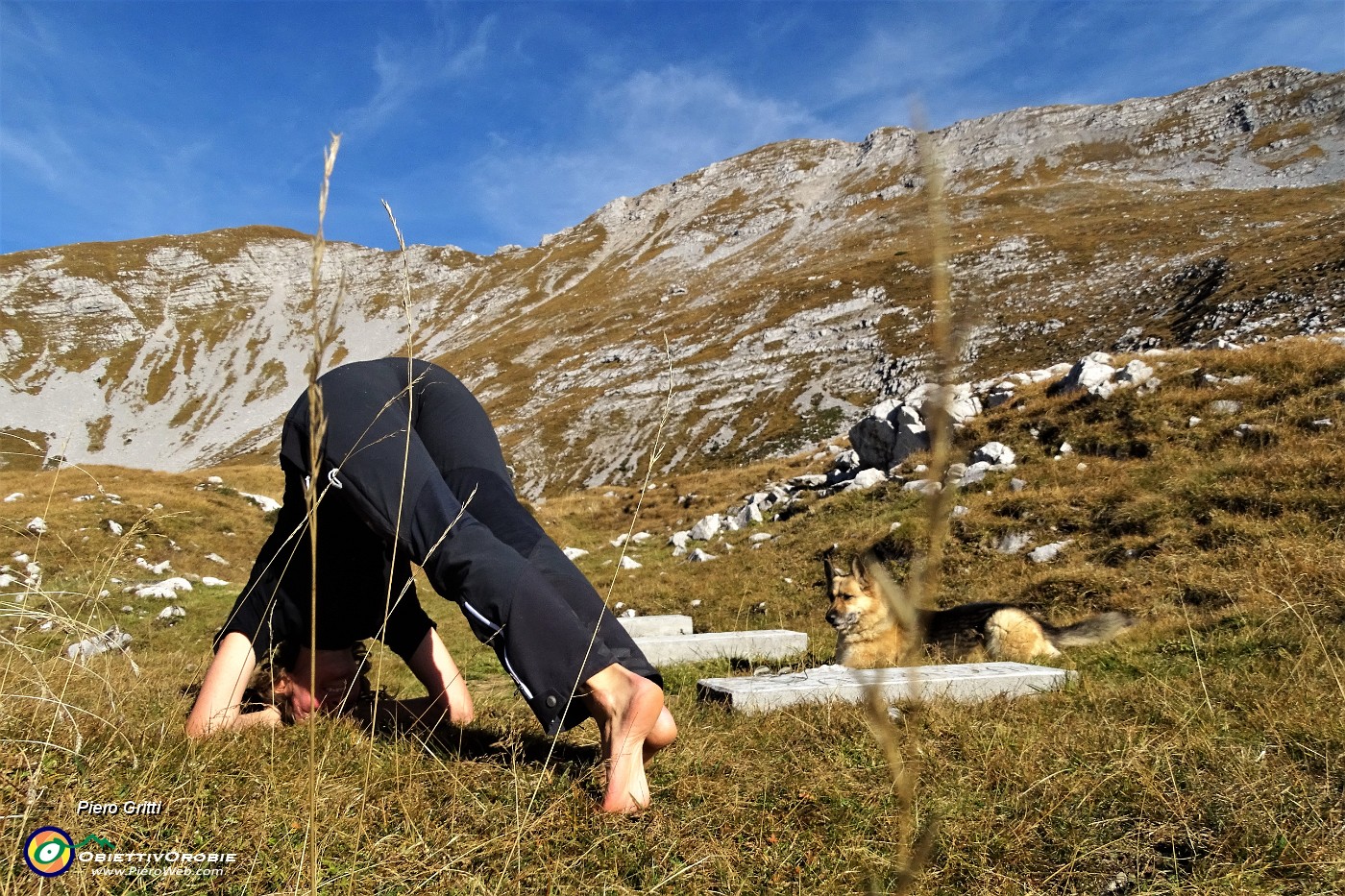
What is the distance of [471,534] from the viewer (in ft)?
7.86

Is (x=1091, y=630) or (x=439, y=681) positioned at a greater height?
(x=439, y=681)

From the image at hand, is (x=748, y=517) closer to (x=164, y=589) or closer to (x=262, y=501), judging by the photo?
(x=164, y=589)

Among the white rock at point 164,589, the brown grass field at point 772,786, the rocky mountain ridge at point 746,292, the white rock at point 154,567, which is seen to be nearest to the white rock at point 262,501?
the rocky mountain ridge at point 746,292

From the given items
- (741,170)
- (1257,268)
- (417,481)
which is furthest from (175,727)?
(741,170)

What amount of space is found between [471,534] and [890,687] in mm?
2514

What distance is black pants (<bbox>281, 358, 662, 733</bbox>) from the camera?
7.39 feet

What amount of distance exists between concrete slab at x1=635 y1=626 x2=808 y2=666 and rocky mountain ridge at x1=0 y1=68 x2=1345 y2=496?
3.98m

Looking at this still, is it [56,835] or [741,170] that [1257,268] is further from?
[741,170]

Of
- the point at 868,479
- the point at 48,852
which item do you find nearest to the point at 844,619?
the point at 48,852

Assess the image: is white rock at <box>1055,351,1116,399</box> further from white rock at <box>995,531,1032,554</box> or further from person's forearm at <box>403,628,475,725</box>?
person's forearm at <box>403,628,475,725</box>

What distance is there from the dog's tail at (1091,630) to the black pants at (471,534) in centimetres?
460

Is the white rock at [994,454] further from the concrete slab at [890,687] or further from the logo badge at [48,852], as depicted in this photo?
the logo badge at [48,852]

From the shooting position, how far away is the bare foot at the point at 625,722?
2.26 meters

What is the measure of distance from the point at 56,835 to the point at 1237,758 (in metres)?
3.26
